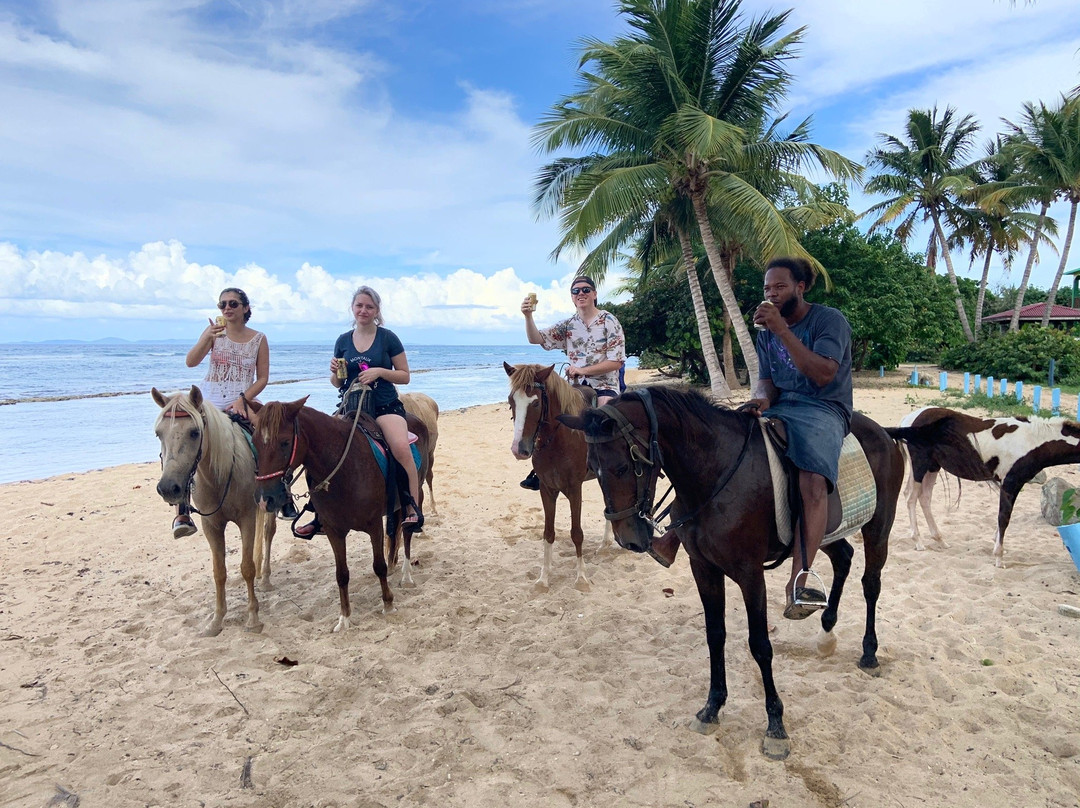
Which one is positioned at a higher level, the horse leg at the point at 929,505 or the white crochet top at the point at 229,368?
the white crochet top at the point at 229,368

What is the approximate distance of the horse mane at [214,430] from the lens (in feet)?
Answer: 12.6

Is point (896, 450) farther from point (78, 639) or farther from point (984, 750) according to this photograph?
point (78, 639)

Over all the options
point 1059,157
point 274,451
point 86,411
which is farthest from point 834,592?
point 1059,157

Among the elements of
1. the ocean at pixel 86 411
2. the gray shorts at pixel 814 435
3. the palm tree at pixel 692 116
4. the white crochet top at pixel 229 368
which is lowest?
the ocean at pixel 86 411

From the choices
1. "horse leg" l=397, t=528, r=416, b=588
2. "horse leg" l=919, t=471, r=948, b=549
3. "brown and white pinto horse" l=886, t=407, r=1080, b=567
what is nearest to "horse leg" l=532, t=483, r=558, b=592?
"horse leg" l=397, t=528, r=416, b=588

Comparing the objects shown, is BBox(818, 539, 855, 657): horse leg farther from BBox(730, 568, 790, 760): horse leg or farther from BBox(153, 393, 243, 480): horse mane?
BBox(153, 393, 243, 480): horse mane

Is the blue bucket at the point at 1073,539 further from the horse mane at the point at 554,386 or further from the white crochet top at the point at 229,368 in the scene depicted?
the white crochet top at the point at 229,368

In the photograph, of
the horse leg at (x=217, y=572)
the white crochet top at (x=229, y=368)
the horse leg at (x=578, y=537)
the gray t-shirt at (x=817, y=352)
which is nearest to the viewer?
the gray t-shirt at (x=817, y=352)

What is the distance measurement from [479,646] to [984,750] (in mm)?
2834

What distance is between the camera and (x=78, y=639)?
4.27m

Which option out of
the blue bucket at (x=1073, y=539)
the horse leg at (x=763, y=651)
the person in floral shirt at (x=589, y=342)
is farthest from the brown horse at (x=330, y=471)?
the blue bucket at (x=1073, y=539)

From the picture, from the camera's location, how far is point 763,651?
2885mm

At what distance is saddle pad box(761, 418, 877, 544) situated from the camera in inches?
113

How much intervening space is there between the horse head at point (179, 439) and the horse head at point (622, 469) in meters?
2.67
